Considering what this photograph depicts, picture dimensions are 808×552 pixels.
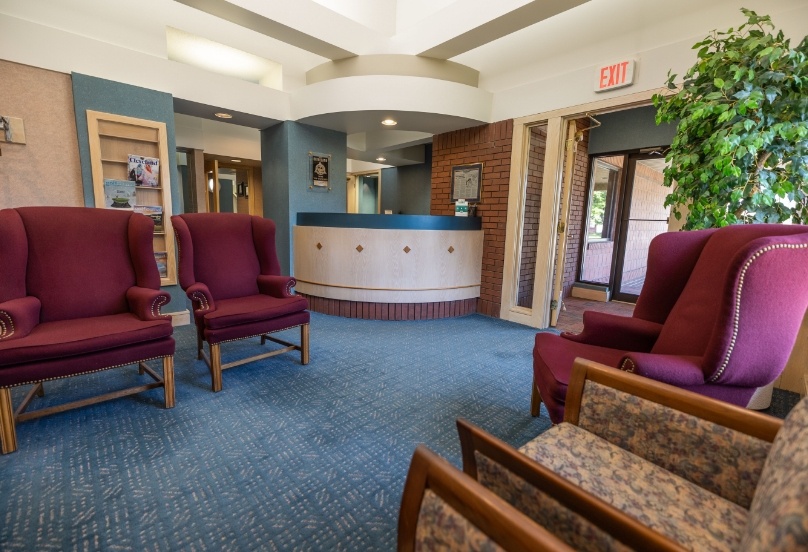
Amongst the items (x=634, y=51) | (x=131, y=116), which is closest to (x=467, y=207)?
(x=634, y=51)

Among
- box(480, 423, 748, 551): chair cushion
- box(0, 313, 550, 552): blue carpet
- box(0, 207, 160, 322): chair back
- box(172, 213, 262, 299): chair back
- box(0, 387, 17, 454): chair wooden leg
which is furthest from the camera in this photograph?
box(172, 213, 262, 299): chair back

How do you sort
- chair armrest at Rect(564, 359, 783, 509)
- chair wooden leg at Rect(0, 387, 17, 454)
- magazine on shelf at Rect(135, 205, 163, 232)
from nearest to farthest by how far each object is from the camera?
chair armrest at Rect(564, 359, 783, 509), chair wooden leg at Rect(0, 387, 17, 454), magazine on shelf at Rect(135, 205, 163, 232)

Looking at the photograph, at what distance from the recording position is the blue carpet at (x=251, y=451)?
4.43 feet

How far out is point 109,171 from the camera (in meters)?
3.37

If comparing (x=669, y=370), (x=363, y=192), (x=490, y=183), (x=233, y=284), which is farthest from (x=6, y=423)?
(x=363, y=192)

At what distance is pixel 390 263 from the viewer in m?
4.12

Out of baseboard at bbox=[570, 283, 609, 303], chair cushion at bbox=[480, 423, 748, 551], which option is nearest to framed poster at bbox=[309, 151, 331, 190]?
baseboard at bbox=[570, 283, 609, 303]

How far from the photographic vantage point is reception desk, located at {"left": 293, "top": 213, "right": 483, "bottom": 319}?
4102 millimetres

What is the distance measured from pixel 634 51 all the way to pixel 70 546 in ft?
15.3

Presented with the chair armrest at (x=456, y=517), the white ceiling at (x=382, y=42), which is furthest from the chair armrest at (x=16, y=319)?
the white ceiling at (x=382, y=42)

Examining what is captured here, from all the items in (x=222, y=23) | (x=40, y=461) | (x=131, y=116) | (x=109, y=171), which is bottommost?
(x=40, y=461)

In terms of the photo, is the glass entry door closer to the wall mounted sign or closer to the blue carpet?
the blue carpet

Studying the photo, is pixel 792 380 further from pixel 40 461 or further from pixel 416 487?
pixel 40 461

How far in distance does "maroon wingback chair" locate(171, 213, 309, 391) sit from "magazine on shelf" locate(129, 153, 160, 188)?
114 centimetres
